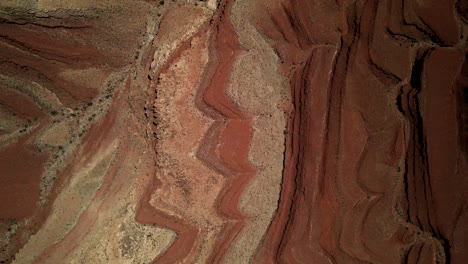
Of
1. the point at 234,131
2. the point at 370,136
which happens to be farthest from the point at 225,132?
the point at 370,136

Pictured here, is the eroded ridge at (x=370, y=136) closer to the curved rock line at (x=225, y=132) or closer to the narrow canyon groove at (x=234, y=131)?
the narrow canyon groove at (x=234, y=131)

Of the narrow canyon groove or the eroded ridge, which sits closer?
the narrow canyon groove

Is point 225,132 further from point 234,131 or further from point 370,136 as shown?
point 370,136

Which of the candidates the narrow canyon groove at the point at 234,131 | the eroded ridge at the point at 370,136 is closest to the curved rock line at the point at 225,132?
the narrow canyon groove at the point at 234,131

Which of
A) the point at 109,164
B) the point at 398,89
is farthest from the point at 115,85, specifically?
the point at 398,89

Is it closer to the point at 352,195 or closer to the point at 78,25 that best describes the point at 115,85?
the point at 78,25

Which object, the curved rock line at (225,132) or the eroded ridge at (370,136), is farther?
the eroded ridge at (370,136)

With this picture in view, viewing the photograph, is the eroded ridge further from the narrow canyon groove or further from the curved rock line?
the curved rock line

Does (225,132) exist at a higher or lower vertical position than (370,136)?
higher

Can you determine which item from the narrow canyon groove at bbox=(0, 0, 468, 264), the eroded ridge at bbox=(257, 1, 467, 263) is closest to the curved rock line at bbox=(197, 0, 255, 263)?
the narrow canyon groove at bbox=(0, 0, 468, 264)
